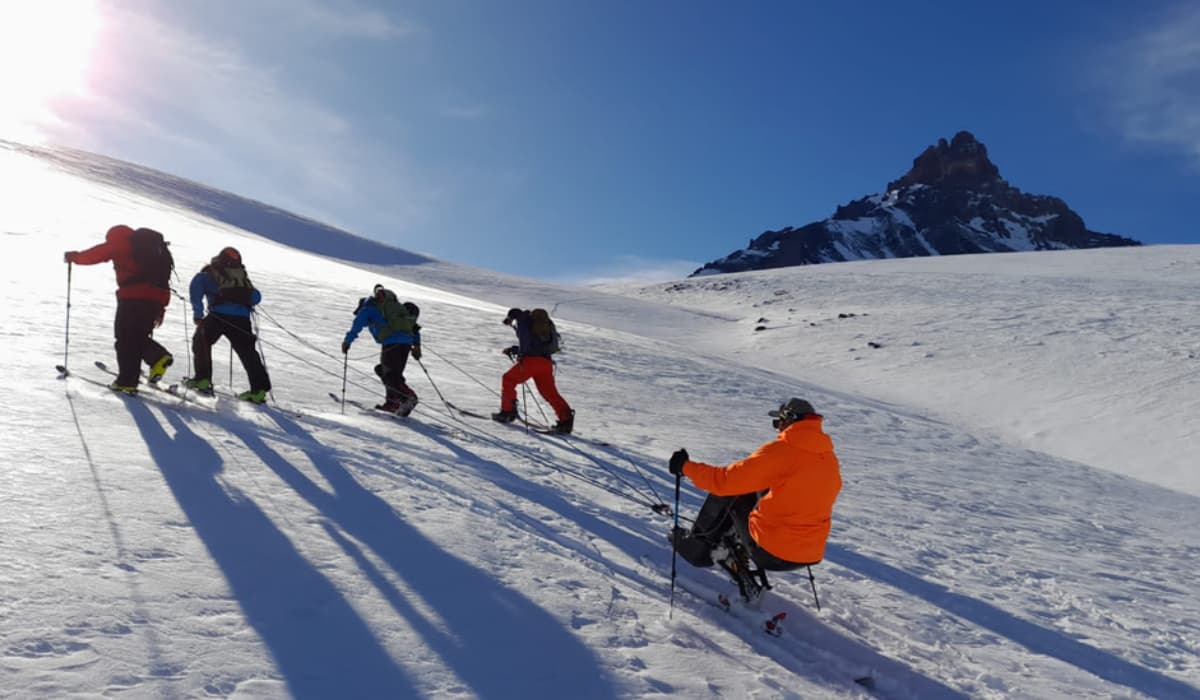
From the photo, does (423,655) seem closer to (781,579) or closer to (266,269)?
(781,579)

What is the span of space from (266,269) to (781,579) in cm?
2102

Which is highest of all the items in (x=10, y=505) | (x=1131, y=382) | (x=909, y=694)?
(x=1131, y=382)

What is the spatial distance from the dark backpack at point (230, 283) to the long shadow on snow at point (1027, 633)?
6.50 meters

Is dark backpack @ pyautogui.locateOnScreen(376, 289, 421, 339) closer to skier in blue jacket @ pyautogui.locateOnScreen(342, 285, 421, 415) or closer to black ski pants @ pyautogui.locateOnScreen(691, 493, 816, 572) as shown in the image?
skier in blue jacket @ pyautogui.locateOnScreen(342, 285, 421, 415)

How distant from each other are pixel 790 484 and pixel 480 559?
74.9 inches

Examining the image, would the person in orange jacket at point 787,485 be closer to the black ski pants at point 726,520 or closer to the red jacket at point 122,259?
the black ski pants at point 726,520

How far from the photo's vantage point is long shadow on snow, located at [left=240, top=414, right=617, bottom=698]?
10.6 ft

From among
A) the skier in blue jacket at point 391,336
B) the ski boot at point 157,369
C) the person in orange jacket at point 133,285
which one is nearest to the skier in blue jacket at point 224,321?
the ski boot at point 157,369

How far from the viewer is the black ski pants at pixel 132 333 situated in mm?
6949

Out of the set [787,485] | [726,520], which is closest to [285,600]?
[726,520]

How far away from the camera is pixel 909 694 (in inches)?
153

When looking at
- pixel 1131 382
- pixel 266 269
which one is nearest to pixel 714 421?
pixel 1131 382

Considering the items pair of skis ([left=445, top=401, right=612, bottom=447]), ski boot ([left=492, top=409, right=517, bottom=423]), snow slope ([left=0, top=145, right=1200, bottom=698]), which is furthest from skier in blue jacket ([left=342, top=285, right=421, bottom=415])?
ski boot ([left=492, top=409, right=517, bottom=423])

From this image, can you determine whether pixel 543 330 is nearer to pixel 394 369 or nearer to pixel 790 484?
pixel 394 369
